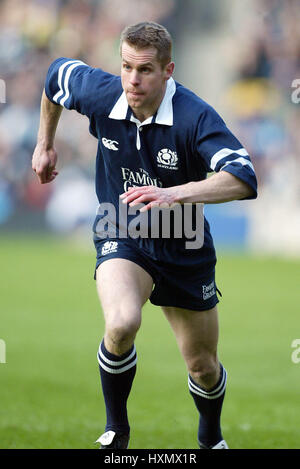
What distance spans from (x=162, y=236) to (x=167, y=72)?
37.4 inches

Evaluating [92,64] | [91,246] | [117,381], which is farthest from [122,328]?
[92,64]

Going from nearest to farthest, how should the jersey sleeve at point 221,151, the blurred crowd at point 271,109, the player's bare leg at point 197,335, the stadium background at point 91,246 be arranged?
the jersey sleeve at point 221,151
the player's bare leg at point 197,335
the stadium background at point 91,246
the blurred crowd at point 271,109

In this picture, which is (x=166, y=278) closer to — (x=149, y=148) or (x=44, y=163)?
(x=149, y=148)

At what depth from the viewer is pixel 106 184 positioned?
4.96m

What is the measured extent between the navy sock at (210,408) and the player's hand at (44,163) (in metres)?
1.59

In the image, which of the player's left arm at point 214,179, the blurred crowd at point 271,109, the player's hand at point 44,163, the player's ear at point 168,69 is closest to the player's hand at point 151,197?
the player's left arm at point 214,179

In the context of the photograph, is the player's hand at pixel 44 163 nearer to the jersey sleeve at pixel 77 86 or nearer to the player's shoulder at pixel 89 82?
the jersey sleeve at pixel 77 86

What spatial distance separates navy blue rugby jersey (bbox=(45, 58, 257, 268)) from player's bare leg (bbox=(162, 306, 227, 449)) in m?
0.34

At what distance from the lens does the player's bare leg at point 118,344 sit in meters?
4.38

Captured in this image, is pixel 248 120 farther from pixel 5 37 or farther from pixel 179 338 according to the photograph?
pixel 179 338

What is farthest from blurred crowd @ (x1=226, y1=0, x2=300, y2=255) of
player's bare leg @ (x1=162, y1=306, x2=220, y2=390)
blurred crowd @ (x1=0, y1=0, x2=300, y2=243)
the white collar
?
the white collar

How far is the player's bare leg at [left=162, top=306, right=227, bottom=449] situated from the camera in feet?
16.0

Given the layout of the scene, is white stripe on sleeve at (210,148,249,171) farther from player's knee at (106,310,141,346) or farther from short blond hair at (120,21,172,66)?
player's knee at (106,310,141,346)

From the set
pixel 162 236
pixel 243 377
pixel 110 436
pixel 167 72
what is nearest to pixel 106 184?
pixel 162 236
